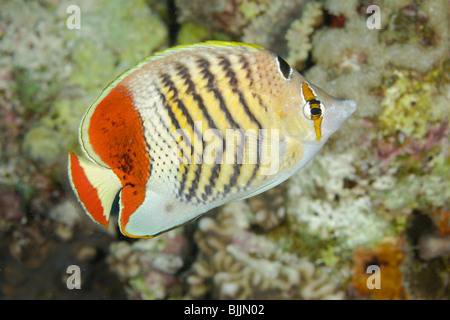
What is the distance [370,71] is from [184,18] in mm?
1746

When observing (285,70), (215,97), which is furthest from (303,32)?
(215,97)

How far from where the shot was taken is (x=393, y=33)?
224cm

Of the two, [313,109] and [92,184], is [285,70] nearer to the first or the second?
[313,109]

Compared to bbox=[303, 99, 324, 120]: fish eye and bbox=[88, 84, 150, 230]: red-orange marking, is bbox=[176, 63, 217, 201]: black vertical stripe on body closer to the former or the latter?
bbox=[88, 84, 150, 230]: red-orange marking

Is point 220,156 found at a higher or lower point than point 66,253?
higher

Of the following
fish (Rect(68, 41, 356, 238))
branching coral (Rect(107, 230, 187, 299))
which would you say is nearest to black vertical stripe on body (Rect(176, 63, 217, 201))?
fish (Rect(68, 41, 356, 238))

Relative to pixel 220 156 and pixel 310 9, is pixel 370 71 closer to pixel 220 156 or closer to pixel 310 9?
pixel 310 9

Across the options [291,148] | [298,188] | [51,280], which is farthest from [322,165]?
[51,280]

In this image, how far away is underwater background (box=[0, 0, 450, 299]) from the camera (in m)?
2.22

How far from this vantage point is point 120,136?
1134 millimetres

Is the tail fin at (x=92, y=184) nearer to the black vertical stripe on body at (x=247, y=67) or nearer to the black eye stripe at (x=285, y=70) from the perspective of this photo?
the black vertical stripe on body at (x=247, y=67)

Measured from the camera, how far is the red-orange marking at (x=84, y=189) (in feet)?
3.78

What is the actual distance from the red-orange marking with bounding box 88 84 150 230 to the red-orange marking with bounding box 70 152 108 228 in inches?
3.6

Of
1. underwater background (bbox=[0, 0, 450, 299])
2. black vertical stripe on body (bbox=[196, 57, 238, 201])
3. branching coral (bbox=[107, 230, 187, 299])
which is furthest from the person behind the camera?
branching coral (bbox=[107, 230, 187, 299])
